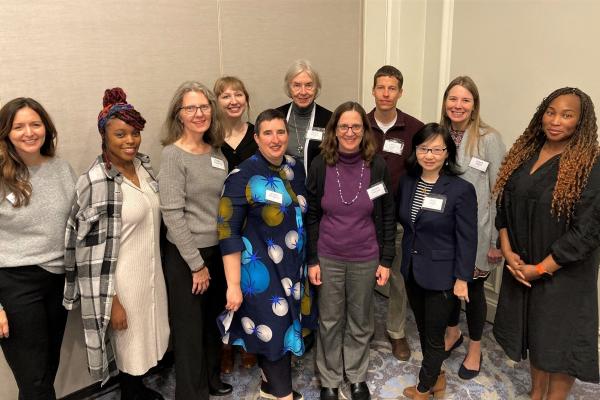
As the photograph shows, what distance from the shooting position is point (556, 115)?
205 cm

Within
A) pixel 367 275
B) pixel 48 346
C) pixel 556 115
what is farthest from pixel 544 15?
pixel 48 346

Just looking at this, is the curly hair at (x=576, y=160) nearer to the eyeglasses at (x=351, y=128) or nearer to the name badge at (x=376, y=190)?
the name badge at (x=376, y=190)

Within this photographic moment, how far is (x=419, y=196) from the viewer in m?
2.35

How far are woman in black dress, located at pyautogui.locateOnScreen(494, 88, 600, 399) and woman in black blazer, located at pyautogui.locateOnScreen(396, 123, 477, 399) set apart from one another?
0.69ft

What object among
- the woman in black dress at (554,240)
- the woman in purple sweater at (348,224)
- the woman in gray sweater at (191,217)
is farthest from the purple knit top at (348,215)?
the woman in black dress at (554,240)

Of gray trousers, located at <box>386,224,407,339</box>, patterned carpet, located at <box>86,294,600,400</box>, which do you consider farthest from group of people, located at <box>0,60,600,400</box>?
gray trousers, located at <box>386,224,407,339</box>

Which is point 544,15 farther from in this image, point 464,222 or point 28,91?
point 28,91

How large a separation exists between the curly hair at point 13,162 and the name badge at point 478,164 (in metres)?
2.11

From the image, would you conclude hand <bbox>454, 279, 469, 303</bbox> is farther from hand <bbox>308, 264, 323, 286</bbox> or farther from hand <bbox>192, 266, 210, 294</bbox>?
hand <bbox>192, 266, 210, 294</bbox>

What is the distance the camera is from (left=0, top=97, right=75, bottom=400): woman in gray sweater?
1948mm

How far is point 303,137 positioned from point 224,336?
49.1 inches

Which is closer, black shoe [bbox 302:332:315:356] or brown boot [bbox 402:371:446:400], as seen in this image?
brown boot [bbox 402:371:446:400]

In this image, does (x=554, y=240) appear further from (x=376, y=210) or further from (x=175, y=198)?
(x=175, y=198)

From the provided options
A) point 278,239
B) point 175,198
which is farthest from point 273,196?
point 175,198
